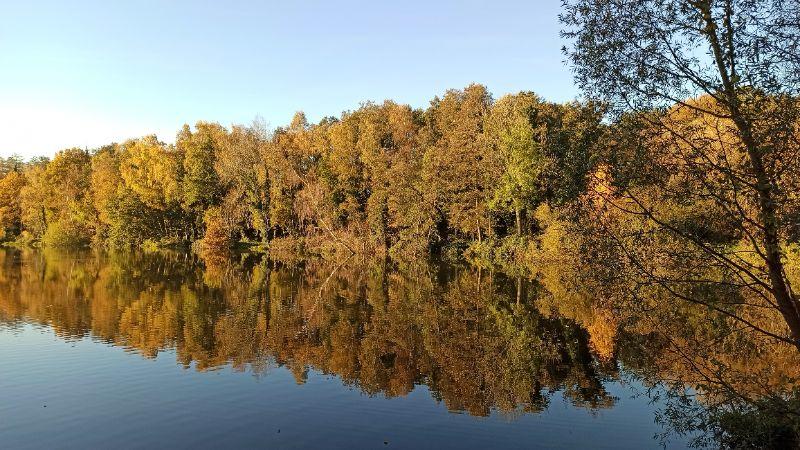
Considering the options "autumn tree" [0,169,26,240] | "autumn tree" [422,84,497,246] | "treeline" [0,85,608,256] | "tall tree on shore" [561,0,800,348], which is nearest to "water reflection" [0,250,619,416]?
"tall tree on shore" [561,0,800,348]

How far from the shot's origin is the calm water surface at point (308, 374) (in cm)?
1512

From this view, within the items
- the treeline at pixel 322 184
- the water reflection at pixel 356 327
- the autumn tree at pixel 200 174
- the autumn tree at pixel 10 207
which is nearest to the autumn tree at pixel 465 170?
the treeline at pixel 322 184

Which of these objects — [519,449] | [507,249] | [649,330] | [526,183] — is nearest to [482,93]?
[526,183]

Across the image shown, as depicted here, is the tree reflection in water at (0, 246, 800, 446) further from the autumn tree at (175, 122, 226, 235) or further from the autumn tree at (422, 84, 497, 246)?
the autumn tree at (175, 122, 226, 235)

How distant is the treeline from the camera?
63.4 metres

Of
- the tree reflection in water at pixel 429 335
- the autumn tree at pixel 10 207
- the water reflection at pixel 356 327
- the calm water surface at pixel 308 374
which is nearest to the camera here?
the calm water surface at pixel 308 374

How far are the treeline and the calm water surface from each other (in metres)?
26.7

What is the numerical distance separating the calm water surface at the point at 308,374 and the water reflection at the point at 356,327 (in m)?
0.11

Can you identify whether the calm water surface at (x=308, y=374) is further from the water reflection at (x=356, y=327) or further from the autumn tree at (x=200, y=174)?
the autumn tree at (x=200, y=174)

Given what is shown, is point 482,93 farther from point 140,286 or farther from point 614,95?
point 614,95

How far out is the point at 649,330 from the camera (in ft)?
79.6

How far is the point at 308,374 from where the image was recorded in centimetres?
2086

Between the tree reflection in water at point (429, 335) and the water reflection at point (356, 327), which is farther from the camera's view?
the water reflection at point (356, 327)

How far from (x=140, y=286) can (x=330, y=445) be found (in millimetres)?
35223
